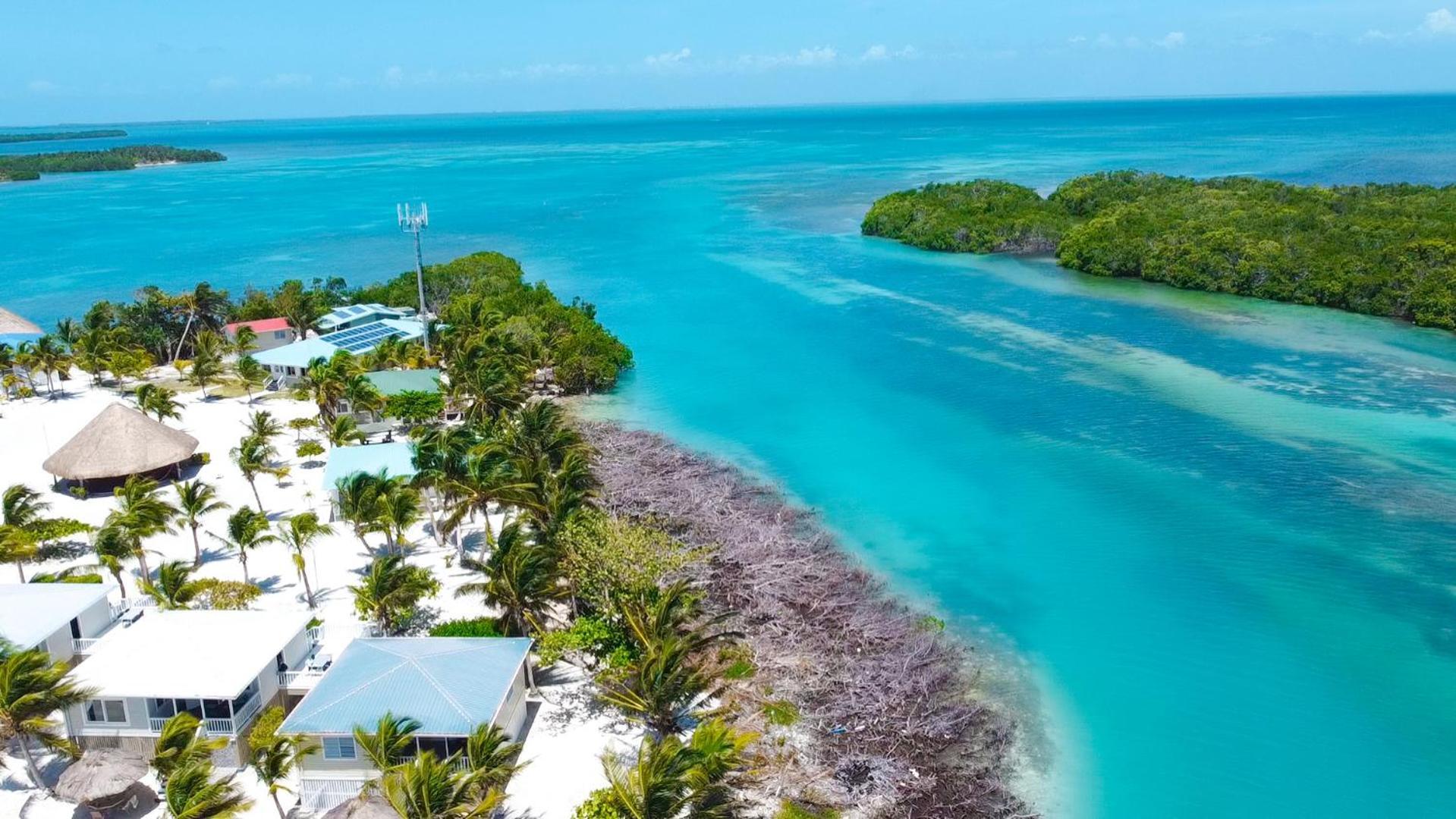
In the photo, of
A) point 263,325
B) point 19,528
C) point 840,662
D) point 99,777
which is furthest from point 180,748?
point 263,325

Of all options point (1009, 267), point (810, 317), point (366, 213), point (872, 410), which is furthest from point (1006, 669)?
point (366, 213)

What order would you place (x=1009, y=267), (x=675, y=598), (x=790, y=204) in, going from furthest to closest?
1. (x=790, y=204)
2. (x=1009, y=267)
3. (x=675, y=598)

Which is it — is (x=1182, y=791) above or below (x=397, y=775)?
below

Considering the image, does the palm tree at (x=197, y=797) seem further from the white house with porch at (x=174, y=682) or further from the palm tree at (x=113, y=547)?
the palm tree at (x=113, y=547)

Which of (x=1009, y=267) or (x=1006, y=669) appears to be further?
(x=1009, y=267)

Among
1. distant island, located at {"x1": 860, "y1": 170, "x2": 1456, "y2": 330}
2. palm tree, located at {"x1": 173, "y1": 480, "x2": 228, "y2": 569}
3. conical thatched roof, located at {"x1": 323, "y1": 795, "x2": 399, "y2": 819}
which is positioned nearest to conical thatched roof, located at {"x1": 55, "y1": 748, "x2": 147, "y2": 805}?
conical thatched roof, located at {"x1": 323, "y1": 795, "x2": 399, "y2": 819}

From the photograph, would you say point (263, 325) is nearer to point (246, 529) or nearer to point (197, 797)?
point (246, 529)

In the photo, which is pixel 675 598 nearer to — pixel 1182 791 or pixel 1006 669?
pixel 1006 669
